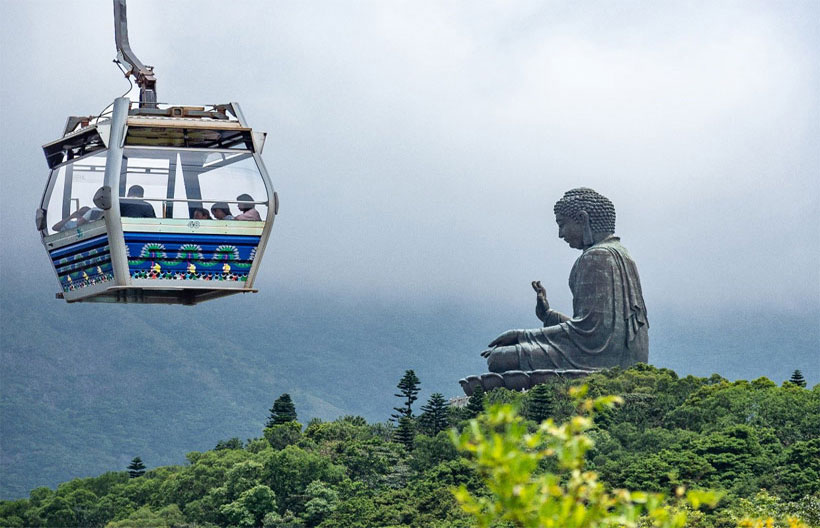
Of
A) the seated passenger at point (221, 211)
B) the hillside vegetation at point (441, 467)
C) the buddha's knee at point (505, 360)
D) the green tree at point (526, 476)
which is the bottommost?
the green tree at point (526, 476)

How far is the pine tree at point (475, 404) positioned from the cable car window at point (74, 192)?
25.1m

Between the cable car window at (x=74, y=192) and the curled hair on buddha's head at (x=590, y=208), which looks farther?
the curled hair on buddha's head at (x=590, y=208)

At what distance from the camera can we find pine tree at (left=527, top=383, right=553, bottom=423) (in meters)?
42.5

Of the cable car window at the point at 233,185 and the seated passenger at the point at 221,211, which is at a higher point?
the cable car window at the point at 233,185

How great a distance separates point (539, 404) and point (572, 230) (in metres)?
7.08

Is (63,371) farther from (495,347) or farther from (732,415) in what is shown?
(732,415)

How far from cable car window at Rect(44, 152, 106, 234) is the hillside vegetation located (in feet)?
49.8

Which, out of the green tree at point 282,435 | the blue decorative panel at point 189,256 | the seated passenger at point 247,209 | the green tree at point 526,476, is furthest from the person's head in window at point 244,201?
the green tree at point 282,435

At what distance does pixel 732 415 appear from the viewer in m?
40.1

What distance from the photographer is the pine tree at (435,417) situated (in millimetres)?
44938

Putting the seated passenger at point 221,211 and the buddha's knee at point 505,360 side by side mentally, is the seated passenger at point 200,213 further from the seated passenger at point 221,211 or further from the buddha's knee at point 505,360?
the buddha's knee at point 505,360

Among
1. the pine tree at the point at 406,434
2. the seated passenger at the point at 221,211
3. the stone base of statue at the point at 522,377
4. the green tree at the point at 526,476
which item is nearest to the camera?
the green tree at the point at 526,476

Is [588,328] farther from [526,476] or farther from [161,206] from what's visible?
[526,476]

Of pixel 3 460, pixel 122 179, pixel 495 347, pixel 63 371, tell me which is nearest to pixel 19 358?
pixel 63 371
